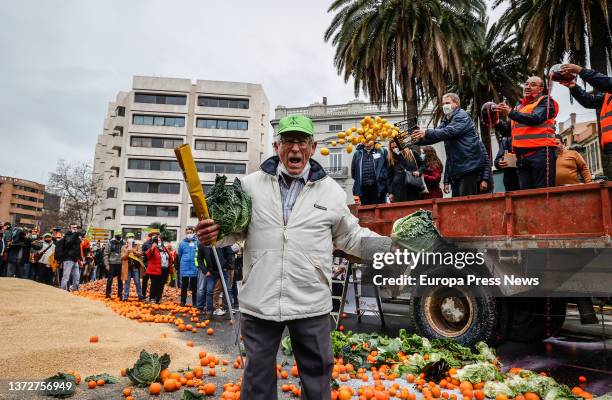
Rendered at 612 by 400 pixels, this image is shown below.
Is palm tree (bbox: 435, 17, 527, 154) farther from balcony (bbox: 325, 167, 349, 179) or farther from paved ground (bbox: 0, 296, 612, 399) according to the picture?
balcony (bbox: 325, 167, 349, 179)

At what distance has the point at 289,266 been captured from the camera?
2.60 metres

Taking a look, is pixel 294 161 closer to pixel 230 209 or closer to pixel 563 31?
pixel 230 209

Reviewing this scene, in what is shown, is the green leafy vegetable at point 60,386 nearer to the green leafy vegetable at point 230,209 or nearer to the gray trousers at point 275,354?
the gray trousers at point 275,354

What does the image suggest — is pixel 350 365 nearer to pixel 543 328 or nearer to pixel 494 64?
pixel 543 328

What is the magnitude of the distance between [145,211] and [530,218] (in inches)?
2280

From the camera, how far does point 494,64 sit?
19.4m

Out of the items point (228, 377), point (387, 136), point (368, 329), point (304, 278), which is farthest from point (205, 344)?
point (387, 136)

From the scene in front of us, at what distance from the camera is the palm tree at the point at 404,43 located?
638 inches

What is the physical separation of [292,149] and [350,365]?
10.9 ft

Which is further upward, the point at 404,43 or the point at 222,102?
the point at 222,102

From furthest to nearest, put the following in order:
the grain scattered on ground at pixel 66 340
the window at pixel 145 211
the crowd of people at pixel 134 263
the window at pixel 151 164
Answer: the window at pixel 151 164
the window at pixel 145 211
the crowd of people at pixel 134 263
the grain scattered on ground at pixel 66 340

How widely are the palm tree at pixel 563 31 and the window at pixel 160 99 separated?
5295 centimetres

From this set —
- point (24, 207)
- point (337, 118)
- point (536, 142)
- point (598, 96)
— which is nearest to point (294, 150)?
point (536, 142)

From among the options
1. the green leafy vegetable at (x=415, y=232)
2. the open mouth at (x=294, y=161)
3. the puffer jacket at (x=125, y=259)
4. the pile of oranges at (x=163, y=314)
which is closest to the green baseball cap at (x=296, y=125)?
the open mouth at (x=294, y=161)
